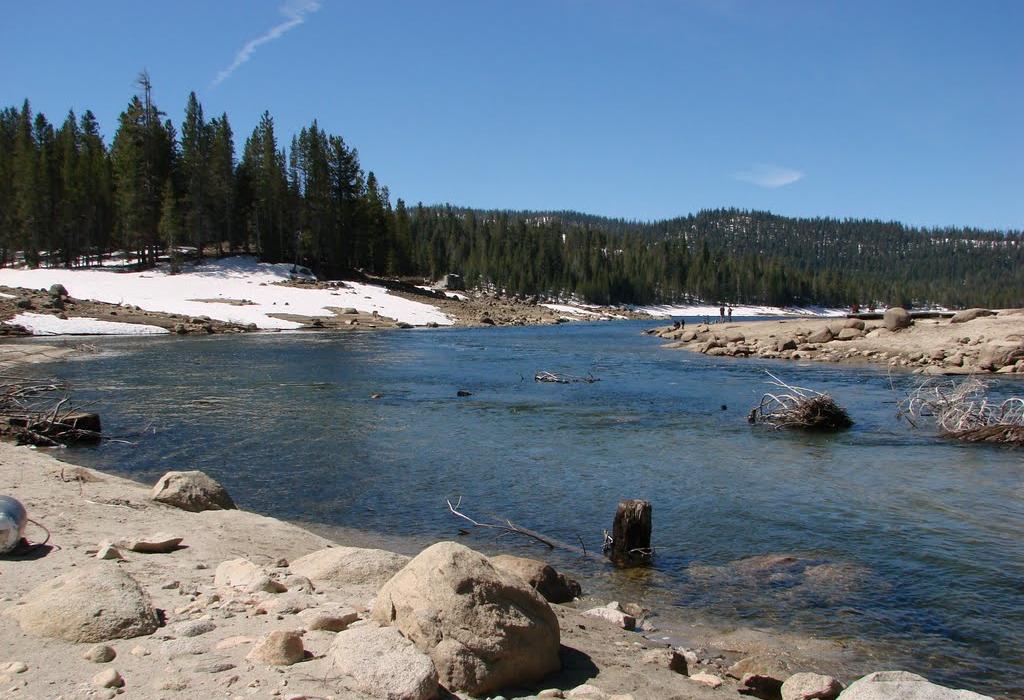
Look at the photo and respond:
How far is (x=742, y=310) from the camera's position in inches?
5684

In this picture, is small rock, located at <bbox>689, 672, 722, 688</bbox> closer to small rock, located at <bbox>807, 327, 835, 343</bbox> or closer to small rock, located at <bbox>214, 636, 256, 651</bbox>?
small rock, located at <bbox>214, 636, 256, 651</bbox>

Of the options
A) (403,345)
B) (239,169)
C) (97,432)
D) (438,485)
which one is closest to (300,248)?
(239,169)

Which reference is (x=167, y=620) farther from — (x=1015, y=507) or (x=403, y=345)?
(x=403, y=345)

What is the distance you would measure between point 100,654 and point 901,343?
123 ft

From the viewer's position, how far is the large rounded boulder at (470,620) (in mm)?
5203

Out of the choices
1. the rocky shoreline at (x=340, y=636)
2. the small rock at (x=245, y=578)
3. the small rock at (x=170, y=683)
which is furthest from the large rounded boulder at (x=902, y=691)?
the small rock at (x=245, y=578)

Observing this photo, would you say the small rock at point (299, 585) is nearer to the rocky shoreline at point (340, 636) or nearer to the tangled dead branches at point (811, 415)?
the rocky shoreline at point (340, 636)

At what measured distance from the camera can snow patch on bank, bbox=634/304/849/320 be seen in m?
134

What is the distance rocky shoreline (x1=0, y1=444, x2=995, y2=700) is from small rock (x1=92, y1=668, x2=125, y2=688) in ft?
0.05

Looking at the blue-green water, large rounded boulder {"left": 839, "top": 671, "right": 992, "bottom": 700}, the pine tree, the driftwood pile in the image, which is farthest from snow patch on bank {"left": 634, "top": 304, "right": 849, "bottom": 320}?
large rounded boulder {"left": 839, "top": 671, "right": 992, "bottom": 700}

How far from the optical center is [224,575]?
696 centimetres

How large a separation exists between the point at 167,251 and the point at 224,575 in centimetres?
8226

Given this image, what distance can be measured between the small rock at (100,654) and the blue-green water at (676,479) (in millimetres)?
5407

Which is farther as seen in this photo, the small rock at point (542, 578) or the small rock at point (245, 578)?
the small rock at point (542, 578)
